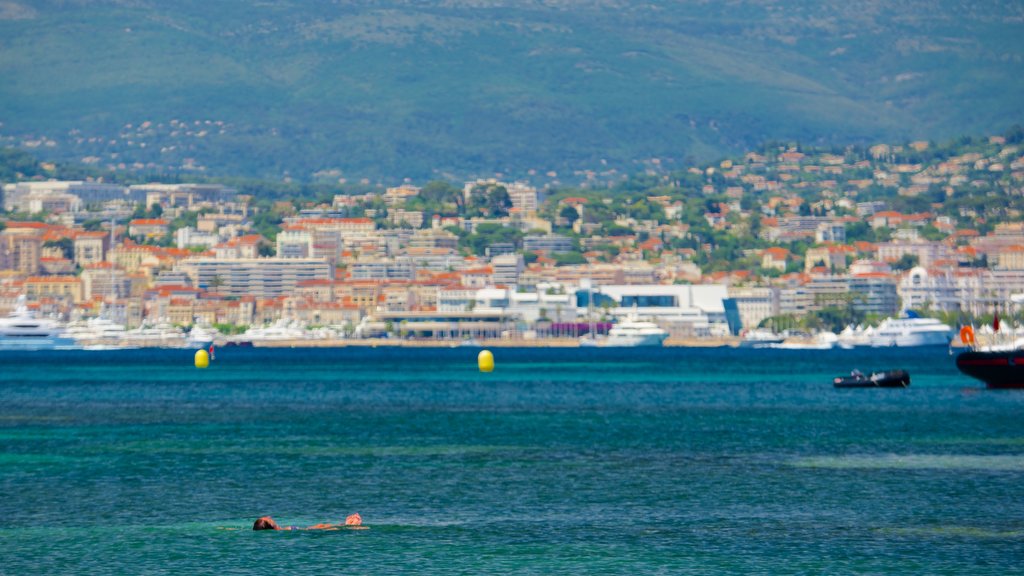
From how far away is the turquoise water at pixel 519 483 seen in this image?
25719 millimetres

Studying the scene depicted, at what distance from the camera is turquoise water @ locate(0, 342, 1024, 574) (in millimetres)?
25719

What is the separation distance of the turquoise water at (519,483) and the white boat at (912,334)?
92.7 m

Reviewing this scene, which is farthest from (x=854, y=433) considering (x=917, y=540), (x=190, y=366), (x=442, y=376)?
(x=190, y=366)

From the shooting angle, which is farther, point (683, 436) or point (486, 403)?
point (486, 403)

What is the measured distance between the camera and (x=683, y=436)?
44938 millimetres

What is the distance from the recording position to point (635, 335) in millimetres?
168250

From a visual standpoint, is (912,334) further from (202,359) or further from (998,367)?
(998,367)

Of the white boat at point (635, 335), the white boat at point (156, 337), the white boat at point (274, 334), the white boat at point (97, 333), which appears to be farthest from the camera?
the white boat at point (274, 334)

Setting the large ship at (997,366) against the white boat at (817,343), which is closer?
the large ship at (997,366)

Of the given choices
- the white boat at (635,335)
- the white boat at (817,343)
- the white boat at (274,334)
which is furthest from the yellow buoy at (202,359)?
the white boat at (274,334)

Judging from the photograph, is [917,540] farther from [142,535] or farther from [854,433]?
[854,433]

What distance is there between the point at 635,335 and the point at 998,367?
104 metres

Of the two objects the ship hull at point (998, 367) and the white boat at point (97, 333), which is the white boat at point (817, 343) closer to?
the white boat at point (97, 333)

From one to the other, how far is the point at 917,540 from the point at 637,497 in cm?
574
